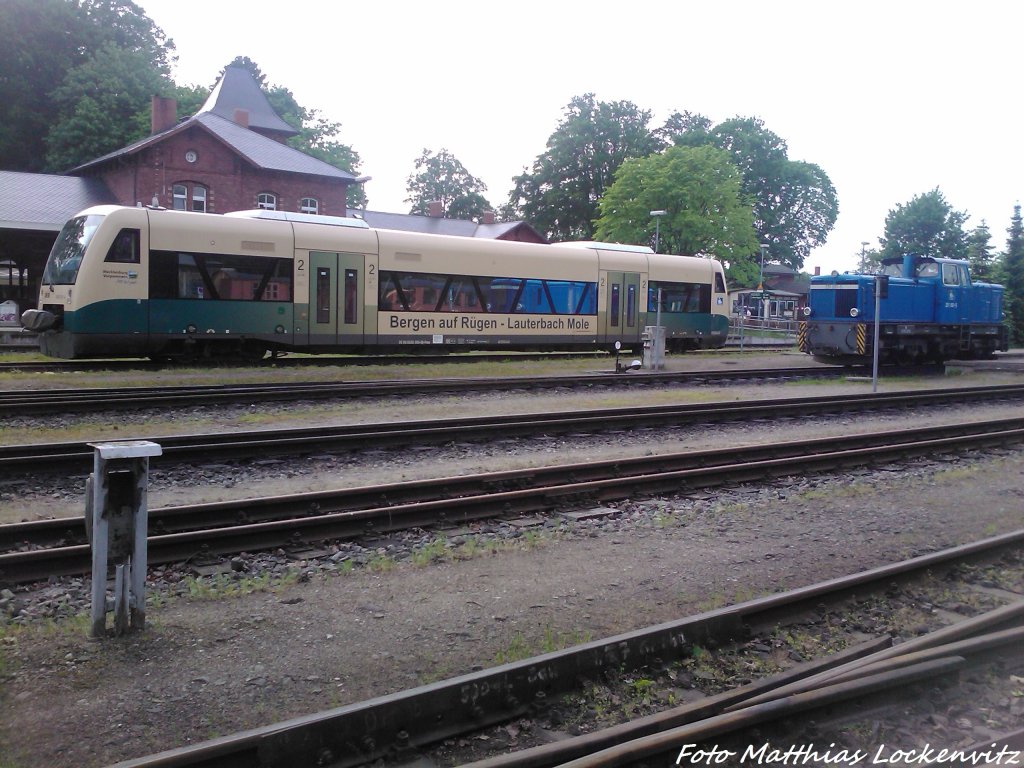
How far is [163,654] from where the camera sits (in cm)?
493

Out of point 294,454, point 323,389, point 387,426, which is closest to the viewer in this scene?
point 294,454

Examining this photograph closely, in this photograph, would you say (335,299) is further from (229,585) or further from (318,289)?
(229,585)

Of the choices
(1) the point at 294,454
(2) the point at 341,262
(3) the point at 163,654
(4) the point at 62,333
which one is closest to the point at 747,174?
(2) the point at 341,262

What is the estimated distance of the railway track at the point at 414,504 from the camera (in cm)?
670

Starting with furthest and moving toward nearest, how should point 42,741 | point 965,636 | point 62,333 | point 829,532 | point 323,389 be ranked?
point 62,333 < point 323,389 < point 829,532 < point 965,636 < point 42,741

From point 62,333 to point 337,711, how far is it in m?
17.4

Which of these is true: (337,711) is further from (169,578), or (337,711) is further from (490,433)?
(490,433)

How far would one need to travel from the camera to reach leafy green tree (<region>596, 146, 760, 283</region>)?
60.8 meters

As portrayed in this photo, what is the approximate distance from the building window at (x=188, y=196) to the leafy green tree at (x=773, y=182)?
1912 inches

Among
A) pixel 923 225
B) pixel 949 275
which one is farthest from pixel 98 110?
pixel 923 225

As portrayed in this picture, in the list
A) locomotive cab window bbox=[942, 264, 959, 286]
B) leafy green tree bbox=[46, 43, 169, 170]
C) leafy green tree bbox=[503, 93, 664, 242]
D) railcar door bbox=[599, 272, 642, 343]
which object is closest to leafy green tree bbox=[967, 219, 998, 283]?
locomotive cab window bbox=[942, 264, 959, 286]

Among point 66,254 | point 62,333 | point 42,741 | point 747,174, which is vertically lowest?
point 42,741

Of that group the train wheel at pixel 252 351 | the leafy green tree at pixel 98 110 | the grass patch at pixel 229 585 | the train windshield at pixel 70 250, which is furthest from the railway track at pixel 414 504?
the leafy green tree at pixel 98 110

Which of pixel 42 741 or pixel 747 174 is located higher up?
pixel 747 174
